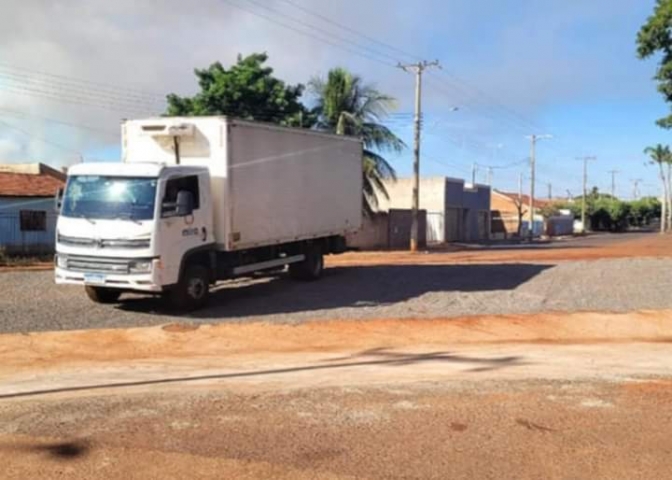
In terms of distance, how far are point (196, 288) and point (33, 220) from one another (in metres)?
20.6

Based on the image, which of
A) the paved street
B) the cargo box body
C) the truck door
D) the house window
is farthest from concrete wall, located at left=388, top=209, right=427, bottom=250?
the truck door

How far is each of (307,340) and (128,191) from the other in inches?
172

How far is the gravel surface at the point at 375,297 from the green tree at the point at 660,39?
17.4 ft

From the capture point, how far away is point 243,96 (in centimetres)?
3584

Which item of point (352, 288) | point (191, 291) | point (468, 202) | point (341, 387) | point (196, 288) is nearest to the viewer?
point (341, 387)

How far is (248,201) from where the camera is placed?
15.8m

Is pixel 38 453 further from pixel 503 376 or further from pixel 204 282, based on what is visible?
pixel 204 282

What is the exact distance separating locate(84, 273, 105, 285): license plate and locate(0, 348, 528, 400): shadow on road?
5.29m

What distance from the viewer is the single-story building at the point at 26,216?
31.0 meters

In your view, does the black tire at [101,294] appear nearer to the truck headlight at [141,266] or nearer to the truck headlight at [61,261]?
the truck headlight at [61,261]

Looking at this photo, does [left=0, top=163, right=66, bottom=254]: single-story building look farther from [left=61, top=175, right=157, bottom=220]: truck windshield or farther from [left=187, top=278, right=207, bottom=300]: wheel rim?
[left=187, top=278, right=207, bottom=300]: wheel rim

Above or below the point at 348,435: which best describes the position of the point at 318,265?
above

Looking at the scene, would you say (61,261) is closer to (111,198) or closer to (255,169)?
(111,198)

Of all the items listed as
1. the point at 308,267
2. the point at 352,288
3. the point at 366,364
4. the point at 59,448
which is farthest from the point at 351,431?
the point at 308,267
